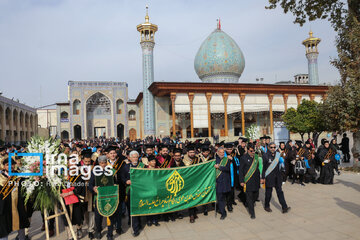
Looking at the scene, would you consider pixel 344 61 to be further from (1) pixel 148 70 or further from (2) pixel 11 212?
(1) pixel 148 70

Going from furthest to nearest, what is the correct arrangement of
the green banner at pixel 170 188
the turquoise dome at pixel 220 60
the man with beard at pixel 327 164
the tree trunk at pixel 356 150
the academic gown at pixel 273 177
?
the turquoise dome at pixel 220 60, the tree trunk at pixel 356 150, the man with beard at pixel 327 164, the academic gown at pixel 273 177, the green banner at pixel 170 188

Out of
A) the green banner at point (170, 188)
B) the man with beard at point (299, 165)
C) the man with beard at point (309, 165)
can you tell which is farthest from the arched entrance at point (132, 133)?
the green banner at point (170, 188)

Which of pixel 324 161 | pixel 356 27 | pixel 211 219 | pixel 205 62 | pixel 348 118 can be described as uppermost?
pixel 205 62

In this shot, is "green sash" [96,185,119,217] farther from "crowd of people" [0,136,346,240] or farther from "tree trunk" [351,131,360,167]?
"tree trunk" [351,131,360,167]

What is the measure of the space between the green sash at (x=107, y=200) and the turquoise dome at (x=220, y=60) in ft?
86.0

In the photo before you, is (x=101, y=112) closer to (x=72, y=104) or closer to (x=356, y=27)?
(x=72, y=104)

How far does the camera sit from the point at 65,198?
4395mm

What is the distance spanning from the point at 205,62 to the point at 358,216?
26.4 meters

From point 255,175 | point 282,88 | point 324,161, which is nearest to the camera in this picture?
point 255,175

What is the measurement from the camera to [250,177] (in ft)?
17.7

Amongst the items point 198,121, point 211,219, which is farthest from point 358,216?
point 198,121

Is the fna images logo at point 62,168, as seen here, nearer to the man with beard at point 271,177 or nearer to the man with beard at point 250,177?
the man with beard at point 250,177

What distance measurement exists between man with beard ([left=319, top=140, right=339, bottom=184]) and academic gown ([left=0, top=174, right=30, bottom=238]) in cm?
828

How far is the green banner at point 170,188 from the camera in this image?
4.75 meters
